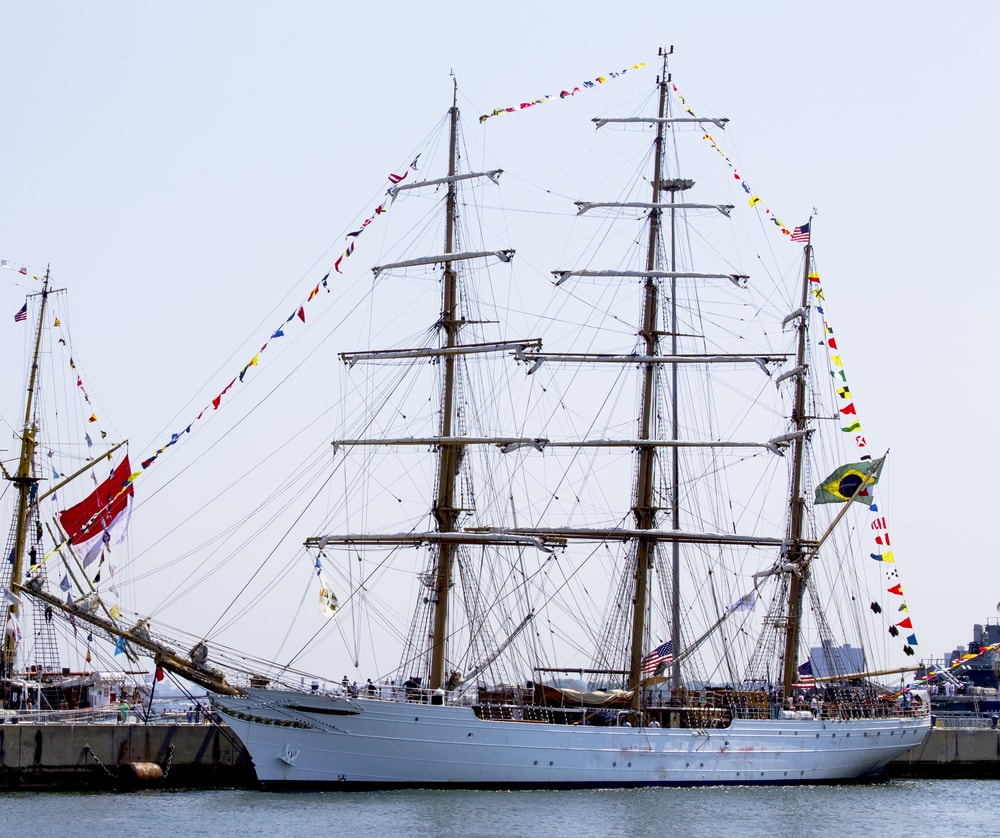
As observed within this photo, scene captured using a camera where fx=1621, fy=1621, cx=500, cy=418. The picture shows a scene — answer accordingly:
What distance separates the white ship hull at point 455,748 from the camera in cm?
5709

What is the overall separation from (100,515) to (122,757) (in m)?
9.18

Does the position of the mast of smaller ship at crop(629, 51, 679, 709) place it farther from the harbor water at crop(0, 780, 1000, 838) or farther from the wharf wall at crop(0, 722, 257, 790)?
the wharf wall at crop(0, 722, 257, 790)

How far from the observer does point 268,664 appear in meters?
58.1

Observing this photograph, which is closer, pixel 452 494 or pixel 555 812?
pixel 555 812

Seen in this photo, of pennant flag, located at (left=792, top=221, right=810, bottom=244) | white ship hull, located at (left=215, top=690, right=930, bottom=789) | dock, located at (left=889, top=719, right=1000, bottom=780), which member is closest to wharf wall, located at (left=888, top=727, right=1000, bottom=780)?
dock, located at (left=889, top=719, right=1000, bottom=780)

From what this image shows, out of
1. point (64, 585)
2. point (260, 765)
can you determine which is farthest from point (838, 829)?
Result: point (64, 585)

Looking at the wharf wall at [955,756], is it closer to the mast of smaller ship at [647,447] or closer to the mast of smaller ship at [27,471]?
the mast of smaller ship at [647,447]

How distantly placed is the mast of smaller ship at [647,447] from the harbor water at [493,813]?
799 centimetres

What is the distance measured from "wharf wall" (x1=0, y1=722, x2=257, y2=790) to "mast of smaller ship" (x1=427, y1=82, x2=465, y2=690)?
826cm

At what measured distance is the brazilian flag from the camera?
228ft

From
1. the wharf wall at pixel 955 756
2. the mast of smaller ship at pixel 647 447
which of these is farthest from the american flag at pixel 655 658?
the wharf wall at pixel 955 756

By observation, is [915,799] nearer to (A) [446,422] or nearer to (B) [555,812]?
(B) [555,812]

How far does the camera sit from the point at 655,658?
66.9m

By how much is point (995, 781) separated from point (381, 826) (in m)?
33.6
